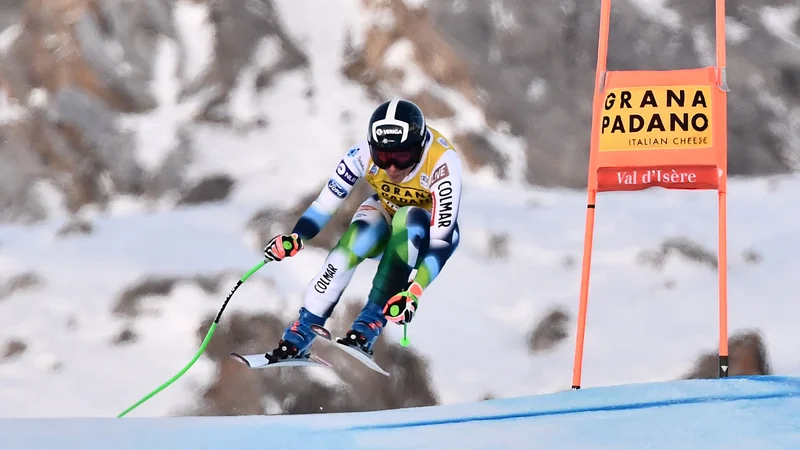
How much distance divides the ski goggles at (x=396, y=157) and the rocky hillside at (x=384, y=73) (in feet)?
7.68

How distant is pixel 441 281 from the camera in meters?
5.43

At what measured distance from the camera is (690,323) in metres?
5.30

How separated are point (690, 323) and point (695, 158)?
1382 mm

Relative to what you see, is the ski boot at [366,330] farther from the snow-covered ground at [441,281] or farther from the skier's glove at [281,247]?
the snow-covered ground at [441,281]

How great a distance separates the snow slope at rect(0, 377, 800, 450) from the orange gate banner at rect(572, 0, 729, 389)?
0.51 meters

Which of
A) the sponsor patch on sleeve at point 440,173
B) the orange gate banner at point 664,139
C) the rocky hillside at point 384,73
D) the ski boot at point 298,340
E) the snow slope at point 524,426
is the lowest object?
the snow slope at point 524,426

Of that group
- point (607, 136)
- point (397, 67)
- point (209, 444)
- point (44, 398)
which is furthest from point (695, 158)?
point (44, 398)

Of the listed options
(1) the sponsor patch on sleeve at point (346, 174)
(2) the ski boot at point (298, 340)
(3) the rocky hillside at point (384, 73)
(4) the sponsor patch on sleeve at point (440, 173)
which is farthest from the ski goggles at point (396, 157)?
(3) the rocky hillside at point (384, 73)

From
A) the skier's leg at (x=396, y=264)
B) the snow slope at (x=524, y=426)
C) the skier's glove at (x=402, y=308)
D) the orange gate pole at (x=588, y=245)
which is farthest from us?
the orange gate pole at (x=588, y=245)

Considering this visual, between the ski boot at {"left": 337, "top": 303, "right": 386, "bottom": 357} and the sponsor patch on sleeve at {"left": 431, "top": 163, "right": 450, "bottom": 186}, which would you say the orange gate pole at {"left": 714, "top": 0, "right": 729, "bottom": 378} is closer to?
the sponsor patch on sleeve at {"left": 431, "top": 163, "right": 450, "bottom": 186}

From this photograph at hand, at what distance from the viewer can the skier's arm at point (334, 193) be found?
4.18 metres

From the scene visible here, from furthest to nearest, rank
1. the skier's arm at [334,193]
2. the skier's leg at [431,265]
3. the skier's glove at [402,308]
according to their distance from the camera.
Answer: the skier's arm at [334,193] → the skier's leg at [431,265] → the skier's glove at [402,308]

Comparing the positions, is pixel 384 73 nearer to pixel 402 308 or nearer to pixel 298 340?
pixel 298 340

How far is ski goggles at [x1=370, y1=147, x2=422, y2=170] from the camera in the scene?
156 inches
